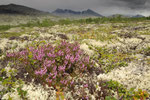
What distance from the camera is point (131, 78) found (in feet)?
14.6

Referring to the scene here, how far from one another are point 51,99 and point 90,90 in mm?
1335

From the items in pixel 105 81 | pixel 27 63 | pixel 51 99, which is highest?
pixel 27 63

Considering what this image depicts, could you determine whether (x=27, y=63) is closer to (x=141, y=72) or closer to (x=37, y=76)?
(x=37, y=76)

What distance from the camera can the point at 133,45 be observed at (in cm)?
885

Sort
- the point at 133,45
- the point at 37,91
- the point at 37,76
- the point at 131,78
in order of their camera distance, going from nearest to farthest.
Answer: the point at 37,91, the point at 37,76, the point at 131,78, the point at 133,45

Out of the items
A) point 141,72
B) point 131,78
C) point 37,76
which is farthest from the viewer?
point 141,72

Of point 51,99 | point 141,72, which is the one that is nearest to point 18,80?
point 51,99

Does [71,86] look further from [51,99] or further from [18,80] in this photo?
[18,80]

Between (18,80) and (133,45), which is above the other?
(133,45)

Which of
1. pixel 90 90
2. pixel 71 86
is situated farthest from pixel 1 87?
pixel 90 90

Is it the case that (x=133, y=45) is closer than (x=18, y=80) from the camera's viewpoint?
No

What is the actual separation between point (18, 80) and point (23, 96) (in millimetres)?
976

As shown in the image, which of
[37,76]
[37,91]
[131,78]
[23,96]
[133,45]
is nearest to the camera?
[23,96]

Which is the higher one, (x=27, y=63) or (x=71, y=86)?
(x=27, y=63)
